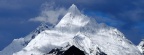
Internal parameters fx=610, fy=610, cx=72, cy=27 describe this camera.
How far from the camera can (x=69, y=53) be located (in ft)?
273

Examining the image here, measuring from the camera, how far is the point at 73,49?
274 ft

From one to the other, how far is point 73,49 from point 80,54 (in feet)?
4.14

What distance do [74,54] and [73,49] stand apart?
105 centimetres

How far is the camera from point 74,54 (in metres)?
82.7

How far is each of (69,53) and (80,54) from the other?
1.51m

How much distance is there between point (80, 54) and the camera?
83.0m

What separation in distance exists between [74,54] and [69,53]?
30.9 inches

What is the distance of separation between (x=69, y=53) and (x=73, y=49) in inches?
34.5
